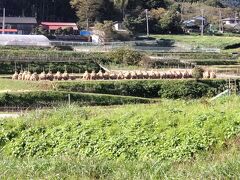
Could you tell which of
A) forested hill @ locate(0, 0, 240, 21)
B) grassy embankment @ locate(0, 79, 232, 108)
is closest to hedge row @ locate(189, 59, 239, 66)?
grassy embankment @ locate(0, 79, 232, 108)

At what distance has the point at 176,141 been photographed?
39.5ft

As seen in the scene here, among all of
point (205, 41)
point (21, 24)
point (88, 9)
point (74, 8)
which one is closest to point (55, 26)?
point (21, 24)

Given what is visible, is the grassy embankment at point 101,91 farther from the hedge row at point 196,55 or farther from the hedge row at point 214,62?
the hedge row at point 196,55

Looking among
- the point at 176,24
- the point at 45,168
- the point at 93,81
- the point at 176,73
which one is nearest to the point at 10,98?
the point at 93,81

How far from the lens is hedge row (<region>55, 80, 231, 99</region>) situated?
34875 mm

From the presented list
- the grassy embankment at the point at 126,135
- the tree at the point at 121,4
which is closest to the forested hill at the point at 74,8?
the tree at the point at 121,4

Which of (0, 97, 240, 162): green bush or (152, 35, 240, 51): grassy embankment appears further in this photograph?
(152, 35, 240, 51): grassy embankment

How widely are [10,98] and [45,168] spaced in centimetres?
2259

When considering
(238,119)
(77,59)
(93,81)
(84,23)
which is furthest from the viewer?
(84,23)

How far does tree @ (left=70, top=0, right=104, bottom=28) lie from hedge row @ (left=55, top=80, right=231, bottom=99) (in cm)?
4681

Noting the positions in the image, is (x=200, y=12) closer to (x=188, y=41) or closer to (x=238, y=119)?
(x=188, y=41)

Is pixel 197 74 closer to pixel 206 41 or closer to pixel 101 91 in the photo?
pixel 101 91

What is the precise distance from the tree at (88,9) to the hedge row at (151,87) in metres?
46.8

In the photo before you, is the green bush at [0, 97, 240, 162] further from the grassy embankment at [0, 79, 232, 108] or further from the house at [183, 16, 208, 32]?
the house at [183, 16, 208, 32]
